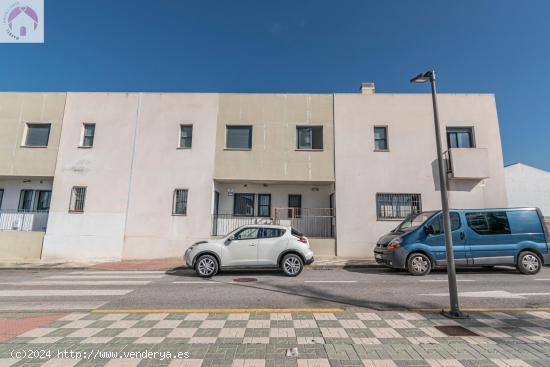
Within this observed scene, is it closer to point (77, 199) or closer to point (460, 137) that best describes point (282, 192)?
point (460, 137)

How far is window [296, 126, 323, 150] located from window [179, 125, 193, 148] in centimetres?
597

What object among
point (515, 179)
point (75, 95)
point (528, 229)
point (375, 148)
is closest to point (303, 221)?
point (375, 148)

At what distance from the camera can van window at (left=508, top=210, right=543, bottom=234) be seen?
9023 mm

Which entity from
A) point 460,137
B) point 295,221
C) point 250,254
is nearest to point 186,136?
point 295,221

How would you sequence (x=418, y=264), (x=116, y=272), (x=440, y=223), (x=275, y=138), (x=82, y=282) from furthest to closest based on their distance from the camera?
(x=275, y=138) < (x=116, y=272) < (x=440, y=223) < (x=418, y=264) < (x=82, y=282)

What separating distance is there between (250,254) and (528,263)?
9327 mm

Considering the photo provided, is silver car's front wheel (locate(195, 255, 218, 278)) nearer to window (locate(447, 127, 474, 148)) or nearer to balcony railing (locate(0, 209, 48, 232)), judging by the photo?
balcony railing (locate(0, 209, 48, 232))

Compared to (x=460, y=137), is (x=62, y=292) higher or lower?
lower

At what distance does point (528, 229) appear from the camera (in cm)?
902

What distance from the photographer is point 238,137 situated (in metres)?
14.8

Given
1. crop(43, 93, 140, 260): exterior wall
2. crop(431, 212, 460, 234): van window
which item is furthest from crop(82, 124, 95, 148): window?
crop(431, 212, 460, 234): van window

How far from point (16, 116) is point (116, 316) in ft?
54.4

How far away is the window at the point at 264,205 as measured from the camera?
1513 cm

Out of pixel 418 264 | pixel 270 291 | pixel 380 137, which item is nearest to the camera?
pixel 270 291
